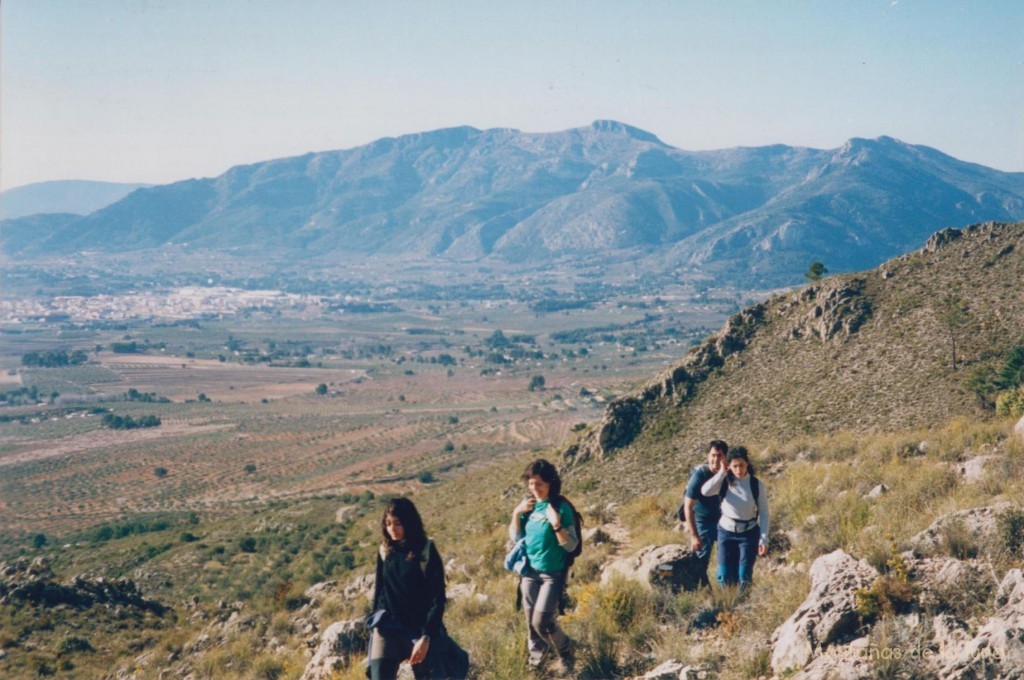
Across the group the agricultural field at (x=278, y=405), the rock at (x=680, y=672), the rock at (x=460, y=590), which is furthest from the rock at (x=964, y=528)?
the agricultural field at (x=278, y=405)

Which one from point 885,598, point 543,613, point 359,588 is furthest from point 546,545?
point 359,588

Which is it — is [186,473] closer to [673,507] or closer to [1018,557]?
[673,507]

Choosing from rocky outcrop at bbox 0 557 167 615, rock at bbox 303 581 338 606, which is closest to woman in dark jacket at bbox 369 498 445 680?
rock at bbox 303 581 338 606

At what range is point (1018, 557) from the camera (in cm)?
539

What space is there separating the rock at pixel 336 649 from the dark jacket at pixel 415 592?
294cm

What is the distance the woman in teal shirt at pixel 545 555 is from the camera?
222 inches

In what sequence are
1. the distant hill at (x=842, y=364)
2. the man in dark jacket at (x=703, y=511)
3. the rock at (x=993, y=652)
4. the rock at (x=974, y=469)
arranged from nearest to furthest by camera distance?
the rock at (x=993, y=652)
the man in dark jacket at (x=703, y=511)
the rock at (x=974, y=469)
the distant hill at (x=842, y=364)

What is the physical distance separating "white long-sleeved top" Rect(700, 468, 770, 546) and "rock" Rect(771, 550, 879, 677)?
1.08 meters

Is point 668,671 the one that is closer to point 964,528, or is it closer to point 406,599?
point 406,599

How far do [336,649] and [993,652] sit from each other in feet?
21.6

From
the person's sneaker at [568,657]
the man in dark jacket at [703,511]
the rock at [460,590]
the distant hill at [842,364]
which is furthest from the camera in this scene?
the distant hill at [842,364]

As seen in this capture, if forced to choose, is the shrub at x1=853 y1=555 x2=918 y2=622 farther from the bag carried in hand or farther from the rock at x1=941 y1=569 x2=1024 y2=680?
the bag carried in hand

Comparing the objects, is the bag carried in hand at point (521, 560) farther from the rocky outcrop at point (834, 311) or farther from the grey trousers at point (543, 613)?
the rocky outcrop at point (834, 311)

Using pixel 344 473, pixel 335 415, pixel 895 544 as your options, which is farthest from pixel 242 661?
pixel 335 415
